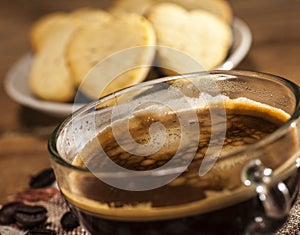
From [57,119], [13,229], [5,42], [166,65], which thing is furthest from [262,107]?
[5,42]

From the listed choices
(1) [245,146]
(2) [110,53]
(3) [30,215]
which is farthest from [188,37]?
(1) [245,146]

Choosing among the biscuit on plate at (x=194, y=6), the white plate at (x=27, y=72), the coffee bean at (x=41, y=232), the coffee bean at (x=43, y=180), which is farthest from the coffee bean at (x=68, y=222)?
the biscuit on plate at (x=194, y=6)

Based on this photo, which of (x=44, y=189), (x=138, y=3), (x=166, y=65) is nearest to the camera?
(x=44, y=189)

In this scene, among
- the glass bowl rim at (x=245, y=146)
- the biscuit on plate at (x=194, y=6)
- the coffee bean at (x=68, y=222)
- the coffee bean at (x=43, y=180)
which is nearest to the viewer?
the glass bowl rim at (x=245, y=146)

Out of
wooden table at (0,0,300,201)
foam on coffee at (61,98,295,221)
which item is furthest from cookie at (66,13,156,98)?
foam on coffee at (61,98,295,221)

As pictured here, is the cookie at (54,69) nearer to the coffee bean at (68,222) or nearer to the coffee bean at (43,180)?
the coffee bean at (43,180)

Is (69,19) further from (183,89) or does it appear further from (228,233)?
(228,233)
